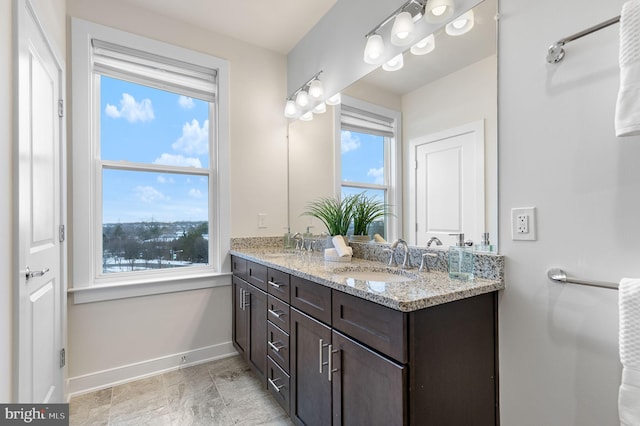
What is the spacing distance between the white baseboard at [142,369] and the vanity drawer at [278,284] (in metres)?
1.04

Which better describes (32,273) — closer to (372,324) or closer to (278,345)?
(278,345)

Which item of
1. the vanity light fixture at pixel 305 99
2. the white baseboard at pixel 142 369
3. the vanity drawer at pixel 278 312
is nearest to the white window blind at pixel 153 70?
the vanity light fixture at pixel 305 99

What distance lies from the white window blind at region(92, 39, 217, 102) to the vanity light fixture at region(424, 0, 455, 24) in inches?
69.3

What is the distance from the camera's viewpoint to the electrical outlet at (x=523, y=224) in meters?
1.14

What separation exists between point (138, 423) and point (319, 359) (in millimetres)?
1171

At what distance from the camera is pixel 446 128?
1493 mm

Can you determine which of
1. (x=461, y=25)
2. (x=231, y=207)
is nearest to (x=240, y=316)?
(x=231, y=207)

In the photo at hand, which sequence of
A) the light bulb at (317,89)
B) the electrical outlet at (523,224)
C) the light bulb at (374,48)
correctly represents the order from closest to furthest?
1. the electrical outlet at (523,224)
2. the light bulb at (374,48)
3. the light bulb at (317,89)

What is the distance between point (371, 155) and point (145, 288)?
73.4 inches

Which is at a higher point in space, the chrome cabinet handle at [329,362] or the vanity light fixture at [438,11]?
the vanity light fixture at [438,11]

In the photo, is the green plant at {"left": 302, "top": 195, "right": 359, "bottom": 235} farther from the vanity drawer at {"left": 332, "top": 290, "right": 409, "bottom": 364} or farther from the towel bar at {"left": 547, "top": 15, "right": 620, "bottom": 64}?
the towel bar at {"left": 547, "top": 15, "right": 620, "bottom": 64}

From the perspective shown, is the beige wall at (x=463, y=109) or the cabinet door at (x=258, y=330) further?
the cabinet door at (x=258, y=330)

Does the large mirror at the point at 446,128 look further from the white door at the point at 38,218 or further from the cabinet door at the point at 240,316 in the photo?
the white door at the point at 38,218

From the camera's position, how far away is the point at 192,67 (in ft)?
7.95
